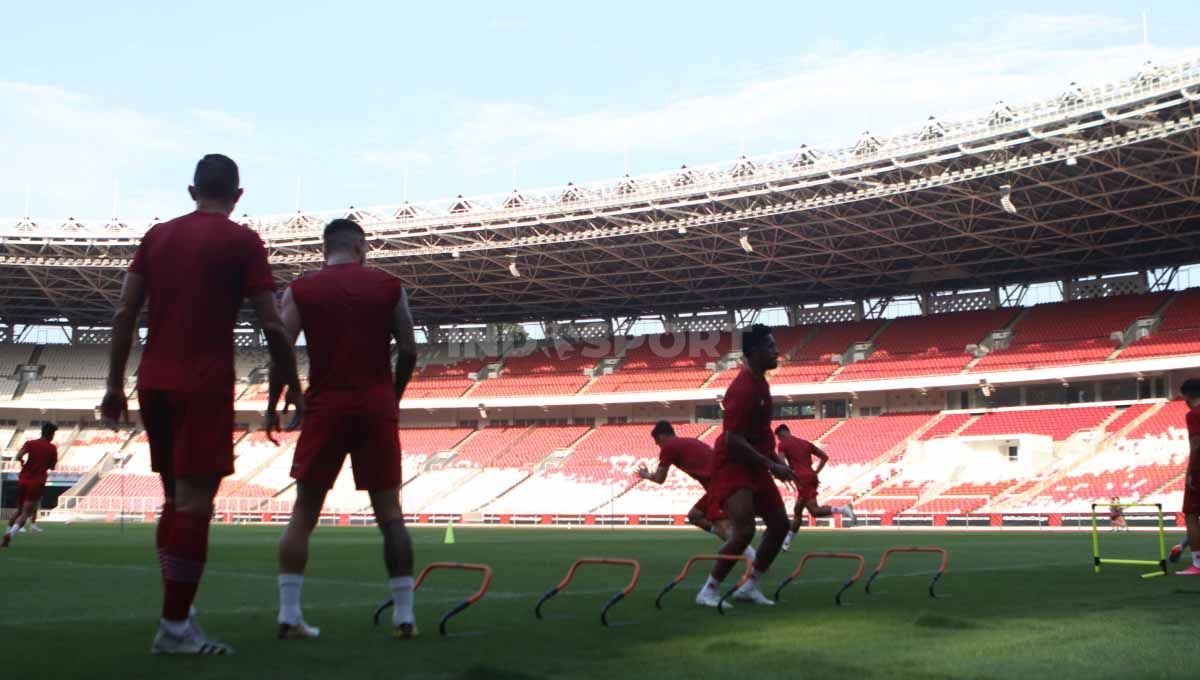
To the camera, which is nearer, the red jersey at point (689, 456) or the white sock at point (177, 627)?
the white sock at point (177, 627)

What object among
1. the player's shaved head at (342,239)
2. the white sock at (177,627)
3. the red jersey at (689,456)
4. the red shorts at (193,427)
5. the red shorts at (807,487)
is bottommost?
the red shorts at (807,487)

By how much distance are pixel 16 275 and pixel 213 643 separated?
55.2m

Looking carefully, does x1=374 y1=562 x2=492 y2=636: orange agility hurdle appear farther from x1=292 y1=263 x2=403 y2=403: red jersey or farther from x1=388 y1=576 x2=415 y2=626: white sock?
x1=292 y1=263 x2=403 y2=403: red jersey

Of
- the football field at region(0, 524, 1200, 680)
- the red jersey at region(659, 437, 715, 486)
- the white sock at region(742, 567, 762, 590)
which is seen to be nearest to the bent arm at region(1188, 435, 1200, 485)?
the football field at region(0, 524, 1200, 680)

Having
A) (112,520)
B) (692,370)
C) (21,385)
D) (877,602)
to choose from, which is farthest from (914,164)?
(21,385)

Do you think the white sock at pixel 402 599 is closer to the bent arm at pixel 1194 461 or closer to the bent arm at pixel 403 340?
the bent arm at pixel 403 340

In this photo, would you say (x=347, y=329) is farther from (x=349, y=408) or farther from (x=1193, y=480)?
(x=1193, y=480)

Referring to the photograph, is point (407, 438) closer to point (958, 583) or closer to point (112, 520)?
point (112, 520)

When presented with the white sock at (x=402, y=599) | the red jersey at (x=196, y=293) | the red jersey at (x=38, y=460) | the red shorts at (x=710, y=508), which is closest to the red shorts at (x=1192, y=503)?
the red shorts at (x=710, y=508)

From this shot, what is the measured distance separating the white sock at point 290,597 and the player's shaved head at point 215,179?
201 centimetres

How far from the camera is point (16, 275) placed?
182 ft

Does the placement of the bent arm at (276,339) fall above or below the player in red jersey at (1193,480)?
above

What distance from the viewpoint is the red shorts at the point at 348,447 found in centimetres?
655

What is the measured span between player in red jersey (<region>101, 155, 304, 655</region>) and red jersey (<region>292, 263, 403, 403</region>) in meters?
0.31
